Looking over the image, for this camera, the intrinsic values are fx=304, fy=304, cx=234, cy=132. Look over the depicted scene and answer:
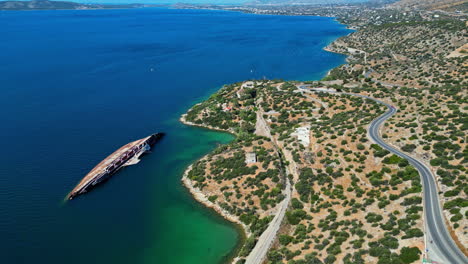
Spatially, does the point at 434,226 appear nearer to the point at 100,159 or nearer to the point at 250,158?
the point at 250,158

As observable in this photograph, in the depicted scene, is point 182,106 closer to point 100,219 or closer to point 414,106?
point 100,219

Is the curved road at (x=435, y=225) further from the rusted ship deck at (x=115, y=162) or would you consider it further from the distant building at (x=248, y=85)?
the distant building at (x=248, y=85)

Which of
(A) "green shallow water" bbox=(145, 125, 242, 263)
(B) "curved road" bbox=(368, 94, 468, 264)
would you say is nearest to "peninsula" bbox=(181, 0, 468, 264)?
(B) "curved road" bbox=(368, 94, 468, 264)

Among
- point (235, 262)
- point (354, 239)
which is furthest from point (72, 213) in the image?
point (354, 239)

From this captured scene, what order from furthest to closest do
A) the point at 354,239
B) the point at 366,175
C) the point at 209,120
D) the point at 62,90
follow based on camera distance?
the point at 62,90 → the point at 209,120 → the point at 366,175 → the point at 354,239

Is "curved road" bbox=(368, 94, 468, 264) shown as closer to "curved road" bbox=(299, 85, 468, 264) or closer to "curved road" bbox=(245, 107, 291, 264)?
"curved road" bbox=(299, 85, 468, 264)

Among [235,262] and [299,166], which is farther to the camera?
[299,166]

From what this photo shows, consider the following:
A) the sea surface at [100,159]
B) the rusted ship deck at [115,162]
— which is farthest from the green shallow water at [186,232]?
the rusted ship deck at [115,162]
